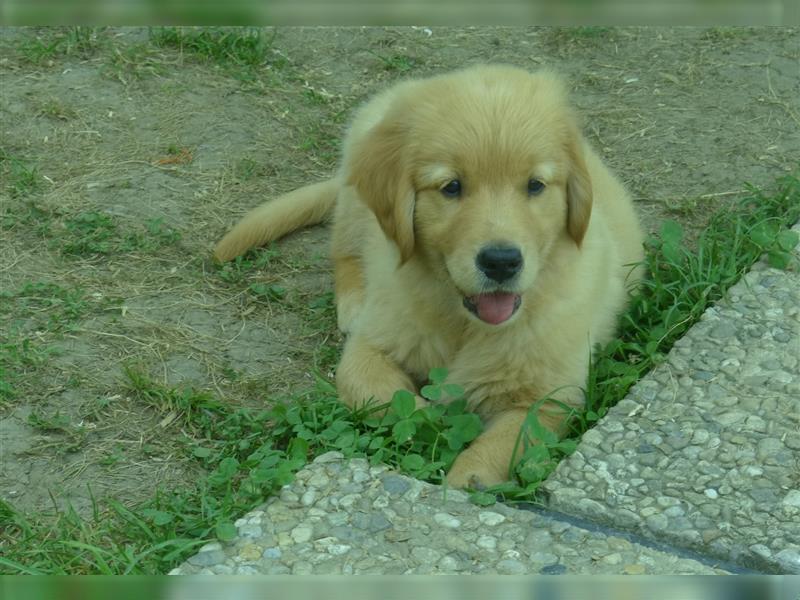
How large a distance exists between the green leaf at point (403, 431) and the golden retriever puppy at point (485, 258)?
0.52 feet

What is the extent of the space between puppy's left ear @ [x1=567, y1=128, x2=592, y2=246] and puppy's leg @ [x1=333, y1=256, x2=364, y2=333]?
0.97 m

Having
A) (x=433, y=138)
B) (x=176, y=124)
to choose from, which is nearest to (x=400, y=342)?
(x=433, y=138)

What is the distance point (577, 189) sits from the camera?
3.34m

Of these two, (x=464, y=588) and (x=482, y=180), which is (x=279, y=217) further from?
(x=464, y=588)

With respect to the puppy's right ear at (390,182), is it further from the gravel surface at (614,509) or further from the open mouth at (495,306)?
the gravel surface at (614,509)

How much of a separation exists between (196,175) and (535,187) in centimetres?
212

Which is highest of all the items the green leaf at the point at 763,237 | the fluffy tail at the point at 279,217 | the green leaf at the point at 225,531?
the green leaf at the point at 763,237

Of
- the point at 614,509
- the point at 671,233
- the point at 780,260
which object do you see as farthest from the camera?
the point at 671,233

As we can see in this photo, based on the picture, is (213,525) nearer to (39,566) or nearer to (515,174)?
(39,566)

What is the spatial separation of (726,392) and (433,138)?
118 cm

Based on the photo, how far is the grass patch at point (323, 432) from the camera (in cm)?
295

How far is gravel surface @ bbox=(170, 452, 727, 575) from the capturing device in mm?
2771

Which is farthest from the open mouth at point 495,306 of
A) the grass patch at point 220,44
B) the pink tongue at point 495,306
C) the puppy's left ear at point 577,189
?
the grass patch at point 220,44

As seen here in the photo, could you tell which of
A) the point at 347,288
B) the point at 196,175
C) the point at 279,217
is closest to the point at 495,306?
the point at 347,288
